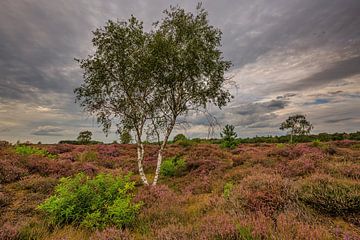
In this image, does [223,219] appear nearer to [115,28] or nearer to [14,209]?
[14,209]

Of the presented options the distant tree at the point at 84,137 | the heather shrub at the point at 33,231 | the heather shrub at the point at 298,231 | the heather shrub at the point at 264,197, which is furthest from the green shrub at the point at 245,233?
the distant tree at the point at 84,137

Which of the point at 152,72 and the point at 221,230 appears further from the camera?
the point at 152,72

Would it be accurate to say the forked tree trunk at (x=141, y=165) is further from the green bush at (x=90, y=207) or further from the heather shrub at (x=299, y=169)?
the heather shrub at (x=299, y=169)

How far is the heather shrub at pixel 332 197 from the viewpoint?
16.6 feet

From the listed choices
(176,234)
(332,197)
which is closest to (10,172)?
(176,234)

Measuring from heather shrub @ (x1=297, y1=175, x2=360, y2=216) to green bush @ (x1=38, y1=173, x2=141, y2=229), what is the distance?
472 centimetres

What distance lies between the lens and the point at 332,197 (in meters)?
5.29

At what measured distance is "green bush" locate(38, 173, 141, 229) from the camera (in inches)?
211

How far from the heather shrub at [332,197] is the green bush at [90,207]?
472 centimetres

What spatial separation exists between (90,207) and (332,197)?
6.47 metres

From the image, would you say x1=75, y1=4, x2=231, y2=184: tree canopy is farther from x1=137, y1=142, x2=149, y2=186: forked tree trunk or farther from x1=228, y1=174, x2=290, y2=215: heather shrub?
x1=228, y1=174, x2=290, y2=215: heather shrub

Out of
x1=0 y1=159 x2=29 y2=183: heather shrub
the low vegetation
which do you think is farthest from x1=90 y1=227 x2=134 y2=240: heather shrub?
x1=0 y1=159 x2=29 y2=183: heather shrub

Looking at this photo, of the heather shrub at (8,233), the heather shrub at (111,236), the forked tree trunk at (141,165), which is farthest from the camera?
the forked tree trunk at (141,165)

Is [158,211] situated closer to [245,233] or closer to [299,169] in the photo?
[245,233]
